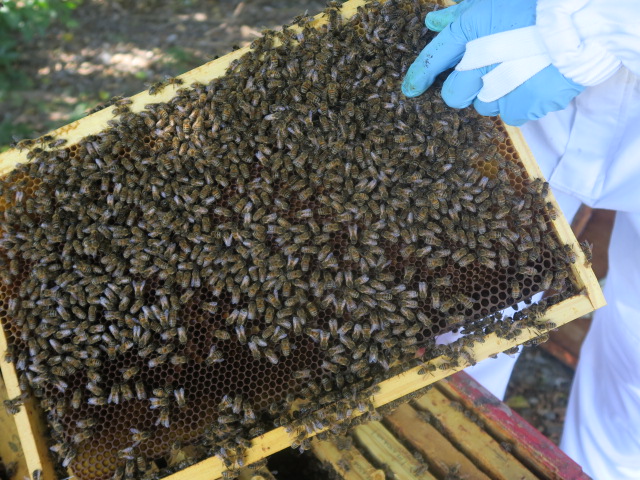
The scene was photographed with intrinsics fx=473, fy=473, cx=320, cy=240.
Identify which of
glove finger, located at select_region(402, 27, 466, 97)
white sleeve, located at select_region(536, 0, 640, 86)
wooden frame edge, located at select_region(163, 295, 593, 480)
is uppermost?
glove finger, located at select_region(402, 27, 466, 97)

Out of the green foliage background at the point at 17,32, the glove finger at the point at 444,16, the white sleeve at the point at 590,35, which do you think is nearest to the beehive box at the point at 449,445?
the white sleeve at the point at 590,35

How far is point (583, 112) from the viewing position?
3.67m

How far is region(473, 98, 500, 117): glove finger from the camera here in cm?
320

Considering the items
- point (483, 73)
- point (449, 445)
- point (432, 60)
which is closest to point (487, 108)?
point (483, 73)

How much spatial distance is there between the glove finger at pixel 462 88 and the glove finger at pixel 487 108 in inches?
1.9

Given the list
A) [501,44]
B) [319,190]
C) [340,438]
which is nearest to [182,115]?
[319,190]

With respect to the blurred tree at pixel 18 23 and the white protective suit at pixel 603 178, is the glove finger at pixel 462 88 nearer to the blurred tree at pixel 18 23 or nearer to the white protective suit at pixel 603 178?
the white protective suit at pixel 603 178

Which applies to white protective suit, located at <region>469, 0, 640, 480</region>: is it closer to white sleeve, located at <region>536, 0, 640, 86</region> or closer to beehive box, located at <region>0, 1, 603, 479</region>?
white sleeve, located at <region>536, 0, 640, 86</region>

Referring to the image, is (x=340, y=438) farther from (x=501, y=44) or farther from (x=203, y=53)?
(x=203, y=53)

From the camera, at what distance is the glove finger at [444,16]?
3.25m

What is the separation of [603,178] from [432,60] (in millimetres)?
1889

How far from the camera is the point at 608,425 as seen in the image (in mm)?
4410

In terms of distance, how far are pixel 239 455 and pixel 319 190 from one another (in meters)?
1.76

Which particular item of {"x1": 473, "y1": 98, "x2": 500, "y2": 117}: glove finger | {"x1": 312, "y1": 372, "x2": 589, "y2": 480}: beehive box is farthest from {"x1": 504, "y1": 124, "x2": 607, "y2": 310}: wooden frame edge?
{"x1": 312, "y1": 372, "x2": 589, "y2": 480}: beehive box
